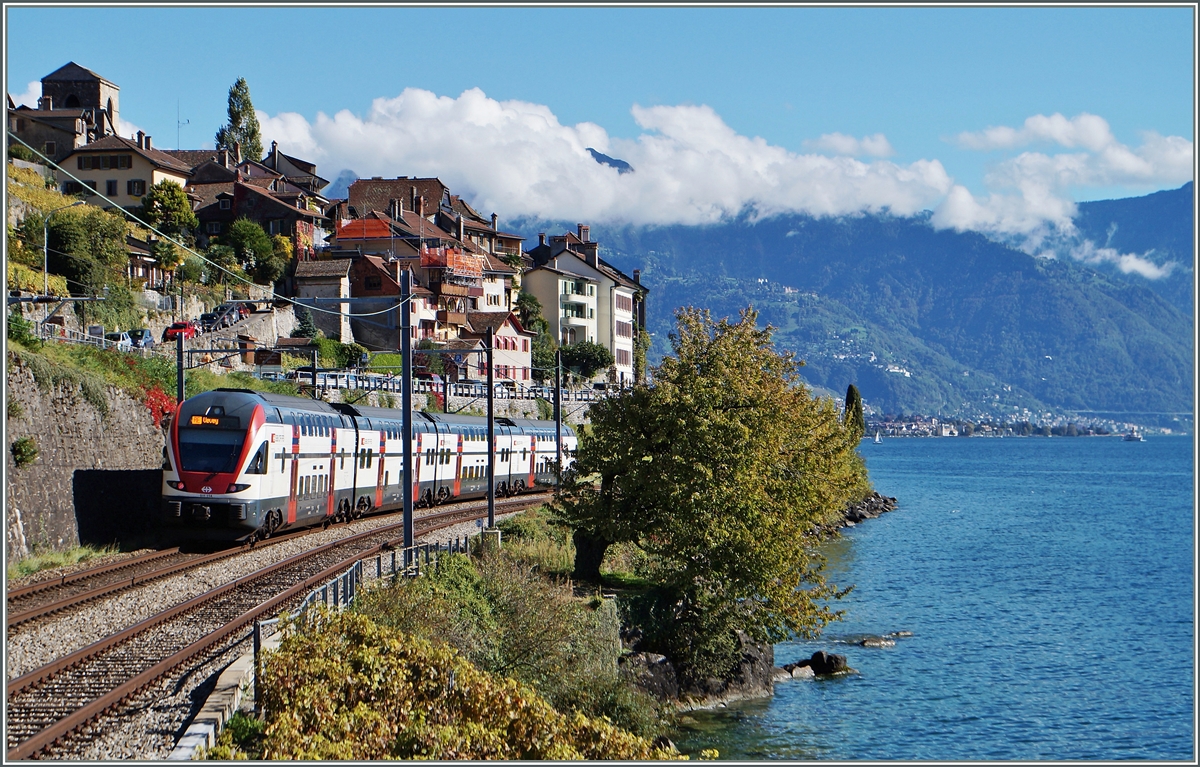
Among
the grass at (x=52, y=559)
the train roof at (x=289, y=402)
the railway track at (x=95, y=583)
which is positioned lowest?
the railway track at (x=95, y=583)

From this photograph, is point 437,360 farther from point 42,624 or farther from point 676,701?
point 42,624

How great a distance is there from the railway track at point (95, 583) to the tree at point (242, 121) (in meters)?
122

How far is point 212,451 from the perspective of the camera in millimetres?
29938

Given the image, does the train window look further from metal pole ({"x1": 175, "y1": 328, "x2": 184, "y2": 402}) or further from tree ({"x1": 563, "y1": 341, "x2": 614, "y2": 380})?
tree ({"x1": 563, "y1": 341, "x2": 614, "y2": 380})

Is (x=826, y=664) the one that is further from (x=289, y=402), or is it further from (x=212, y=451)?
(x=212, y=451)

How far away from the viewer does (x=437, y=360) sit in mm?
87812

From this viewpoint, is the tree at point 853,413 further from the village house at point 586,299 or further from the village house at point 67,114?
the village house at point 67,114

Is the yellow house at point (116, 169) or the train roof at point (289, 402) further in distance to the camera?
the yellow house at point (116, 169)

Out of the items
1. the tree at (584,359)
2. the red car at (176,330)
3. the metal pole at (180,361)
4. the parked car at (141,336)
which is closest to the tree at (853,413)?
the tree at (584,359)

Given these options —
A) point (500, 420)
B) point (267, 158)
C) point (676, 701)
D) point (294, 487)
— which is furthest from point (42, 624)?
point (267, 158)

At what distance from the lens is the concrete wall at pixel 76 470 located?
29.0 metres

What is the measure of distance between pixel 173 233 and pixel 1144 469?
6276 inches

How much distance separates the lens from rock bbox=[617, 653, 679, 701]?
28.5m

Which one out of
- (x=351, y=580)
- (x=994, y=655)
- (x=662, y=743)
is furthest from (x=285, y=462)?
(x=994, y=655)
